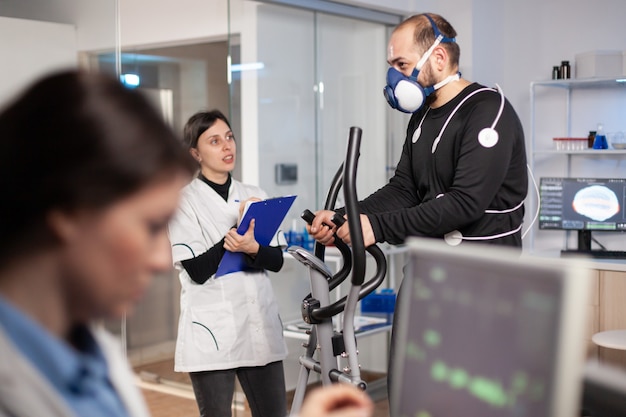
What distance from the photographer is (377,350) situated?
185 inches

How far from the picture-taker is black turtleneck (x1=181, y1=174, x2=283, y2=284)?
2629 millimetres

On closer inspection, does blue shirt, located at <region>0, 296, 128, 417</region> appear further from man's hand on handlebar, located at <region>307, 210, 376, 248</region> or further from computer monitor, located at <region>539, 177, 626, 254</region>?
computer monitor, located at <region>539, 177, 626, 254</region>

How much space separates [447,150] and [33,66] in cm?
150

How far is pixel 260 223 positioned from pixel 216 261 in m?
0.19

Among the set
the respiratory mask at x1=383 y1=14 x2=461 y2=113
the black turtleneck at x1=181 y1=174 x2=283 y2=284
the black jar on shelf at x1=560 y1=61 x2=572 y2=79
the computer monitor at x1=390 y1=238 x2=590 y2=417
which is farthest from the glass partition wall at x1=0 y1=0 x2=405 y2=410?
the computer monitor at x1=390 y1=238 x2=590 y2=417

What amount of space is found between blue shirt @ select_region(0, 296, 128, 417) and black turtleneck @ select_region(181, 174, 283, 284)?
1821mm

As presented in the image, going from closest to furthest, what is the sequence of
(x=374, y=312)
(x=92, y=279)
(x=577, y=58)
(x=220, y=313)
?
(x=92, y=279)
(x=220, y=313)
(x=374, y=312)
(x=577, y=58)

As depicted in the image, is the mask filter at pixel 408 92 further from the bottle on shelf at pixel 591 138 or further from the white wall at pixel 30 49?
the bottle on shelf at pixel 591 138

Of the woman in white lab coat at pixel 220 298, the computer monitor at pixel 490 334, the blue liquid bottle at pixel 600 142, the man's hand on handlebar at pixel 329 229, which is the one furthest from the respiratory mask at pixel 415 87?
the blue liquid bottle at pixel 600 142

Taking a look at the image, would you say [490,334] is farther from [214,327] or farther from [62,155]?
[214,327]

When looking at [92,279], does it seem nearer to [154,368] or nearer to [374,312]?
[374,312]

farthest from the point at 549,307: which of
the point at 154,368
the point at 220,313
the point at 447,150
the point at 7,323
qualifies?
the point at 154,368

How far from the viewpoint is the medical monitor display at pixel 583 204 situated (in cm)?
441

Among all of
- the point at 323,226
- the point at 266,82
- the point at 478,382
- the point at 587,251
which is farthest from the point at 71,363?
the point at 587,251
